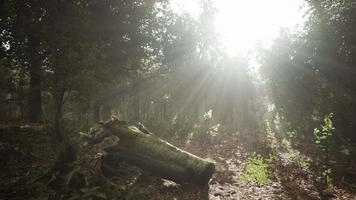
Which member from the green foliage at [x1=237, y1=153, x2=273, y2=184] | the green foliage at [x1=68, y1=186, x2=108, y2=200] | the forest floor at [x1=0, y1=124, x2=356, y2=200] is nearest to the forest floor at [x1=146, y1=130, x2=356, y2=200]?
the forest floor at [x1=0, y1=124, x2=356, y2=200]

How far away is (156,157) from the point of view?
1075 cm

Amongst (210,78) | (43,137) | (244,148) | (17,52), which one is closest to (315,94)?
(244,148)

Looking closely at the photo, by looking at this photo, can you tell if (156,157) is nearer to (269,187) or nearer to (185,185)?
(185,185)

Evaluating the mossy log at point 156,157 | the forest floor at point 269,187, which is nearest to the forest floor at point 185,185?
the forest floor at point 269,187

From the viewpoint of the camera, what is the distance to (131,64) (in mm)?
26953

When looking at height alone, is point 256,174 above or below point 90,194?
above

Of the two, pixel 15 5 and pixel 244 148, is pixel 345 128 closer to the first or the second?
pixel 244 148

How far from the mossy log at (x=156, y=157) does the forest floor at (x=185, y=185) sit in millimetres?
392

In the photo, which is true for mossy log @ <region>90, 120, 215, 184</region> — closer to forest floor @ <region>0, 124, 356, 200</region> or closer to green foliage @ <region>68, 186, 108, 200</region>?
forest floor @ <region>0, 124, 356, 200</region>

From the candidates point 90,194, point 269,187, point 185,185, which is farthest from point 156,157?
point 269,187

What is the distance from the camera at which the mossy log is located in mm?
10305

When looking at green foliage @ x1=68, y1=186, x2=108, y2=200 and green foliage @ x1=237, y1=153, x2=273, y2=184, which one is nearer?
green foliage @ x1=68, y1=186, x2=108, y2=200

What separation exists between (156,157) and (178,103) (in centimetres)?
2329

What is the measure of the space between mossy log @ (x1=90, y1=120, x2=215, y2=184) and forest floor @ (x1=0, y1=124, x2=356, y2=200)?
39 centimetres
